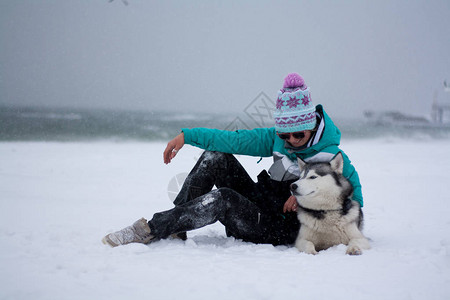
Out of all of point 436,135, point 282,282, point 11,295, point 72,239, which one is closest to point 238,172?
point 282,282

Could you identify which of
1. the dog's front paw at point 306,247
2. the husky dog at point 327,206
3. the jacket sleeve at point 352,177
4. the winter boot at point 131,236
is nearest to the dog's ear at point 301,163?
the husky dog at point 327,206

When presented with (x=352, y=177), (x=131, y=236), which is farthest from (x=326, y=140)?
(x=131, y=236)

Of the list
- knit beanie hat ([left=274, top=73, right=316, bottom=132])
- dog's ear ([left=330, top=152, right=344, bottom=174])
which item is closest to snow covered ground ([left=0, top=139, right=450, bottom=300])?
dog's ear ([left=330, top=152, right=344, bottom=174])

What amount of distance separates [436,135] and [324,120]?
25603 mm

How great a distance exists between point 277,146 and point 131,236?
4.34 ft

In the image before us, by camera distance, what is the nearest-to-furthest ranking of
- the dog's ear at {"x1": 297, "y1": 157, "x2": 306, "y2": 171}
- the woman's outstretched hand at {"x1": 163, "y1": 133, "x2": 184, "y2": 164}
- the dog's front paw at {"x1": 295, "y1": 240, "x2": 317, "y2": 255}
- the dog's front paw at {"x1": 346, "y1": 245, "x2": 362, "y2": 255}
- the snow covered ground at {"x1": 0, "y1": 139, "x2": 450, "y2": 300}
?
the snow covered ground at {"x1": 0, "y1": 139, "x2": 450, "y2": 300}, the dog's front paw at {"x1": 346, "y1": 245, "x2": 362, "y2": 255}, the dog's front paw at {"x1": 295, "y1": 240, "x2": 317, "y2": 255}, the dog's ear at {"x1": 297, "y1": 157, "x2": 306, "y2": 171}, the woman's outstretched hand at {"x1": 163, "y1": 133, "x2": 184, "y2": 164}

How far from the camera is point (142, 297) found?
1.61 metres

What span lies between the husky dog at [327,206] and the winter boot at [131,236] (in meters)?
1.08

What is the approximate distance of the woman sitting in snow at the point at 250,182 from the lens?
93.6 inches

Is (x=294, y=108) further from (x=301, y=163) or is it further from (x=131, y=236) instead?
(x=131, y=236)

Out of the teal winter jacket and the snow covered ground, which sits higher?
the teal winter jacket

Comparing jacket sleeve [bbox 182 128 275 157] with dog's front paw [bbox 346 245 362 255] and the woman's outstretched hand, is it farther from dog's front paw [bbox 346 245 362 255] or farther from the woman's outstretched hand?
dog's front paw [bbox 346 245 362 255]

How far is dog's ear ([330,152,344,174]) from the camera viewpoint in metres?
2.40

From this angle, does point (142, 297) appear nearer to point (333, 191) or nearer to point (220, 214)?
point (220, 214)
